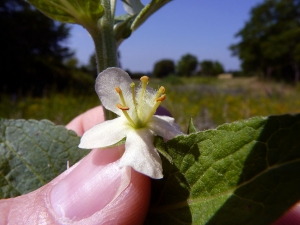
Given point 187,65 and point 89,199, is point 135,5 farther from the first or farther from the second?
point 187,65

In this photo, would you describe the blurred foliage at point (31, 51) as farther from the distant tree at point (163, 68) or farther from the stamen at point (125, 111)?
the distant tree at point (163, 68)

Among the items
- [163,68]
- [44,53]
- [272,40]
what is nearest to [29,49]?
[44,53]

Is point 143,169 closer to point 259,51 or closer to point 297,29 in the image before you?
point 297,29

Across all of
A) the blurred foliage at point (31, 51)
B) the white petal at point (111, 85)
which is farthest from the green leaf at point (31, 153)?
the blurred foliage at point (31, 51)

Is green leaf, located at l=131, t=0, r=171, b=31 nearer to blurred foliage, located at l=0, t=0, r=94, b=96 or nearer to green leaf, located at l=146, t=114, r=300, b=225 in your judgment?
green leaf, located at l=146, t=114, r=300, b=225

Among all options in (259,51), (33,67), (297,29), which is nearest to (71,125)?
(33,67)

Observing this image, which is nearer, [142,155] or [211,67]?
[142,155]
